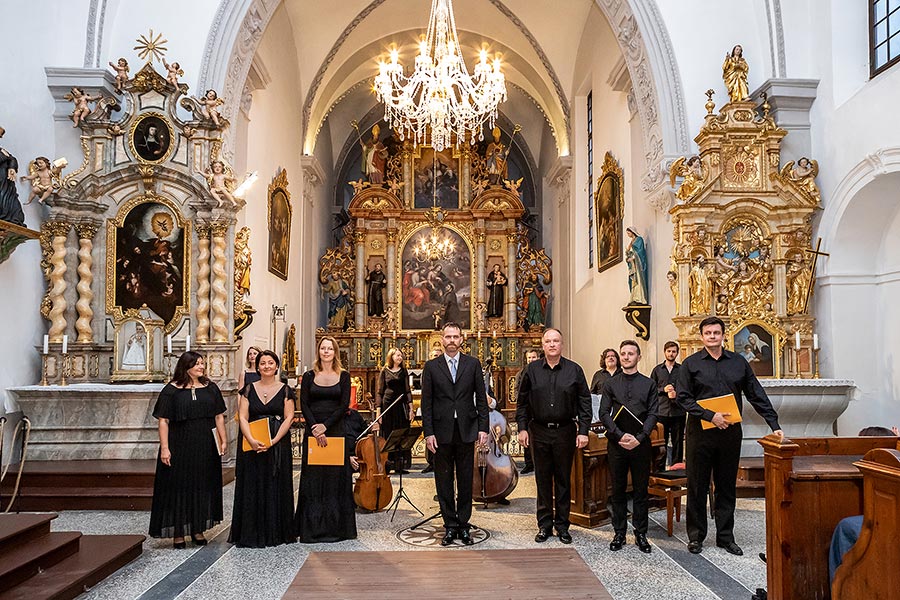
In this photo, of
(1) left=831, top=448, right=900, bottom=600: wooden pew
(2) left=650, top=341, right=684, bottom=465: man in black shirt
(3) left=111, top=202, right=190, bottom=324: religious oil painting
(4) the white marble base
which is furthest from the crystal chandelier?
(1) left=831, top=448, right=900, bottom=600: wooden pew

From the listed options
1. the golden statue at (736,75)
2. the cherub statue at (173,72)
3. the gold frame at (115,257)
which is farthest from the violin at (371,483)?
the golden statue at (736,75)

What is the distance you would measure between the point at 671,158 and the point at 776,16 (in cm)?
234

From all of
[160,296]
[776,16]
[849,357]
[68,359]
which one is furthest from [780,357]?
[68,359]

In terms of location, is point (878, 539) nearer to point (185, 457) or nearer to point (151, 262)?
point (185, 457)

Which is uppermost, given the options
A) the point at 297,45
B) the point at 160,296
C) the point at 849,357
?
the point at 297,45

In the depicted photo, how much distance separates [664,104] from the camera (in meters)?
9.62

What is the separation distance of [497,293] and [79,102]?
11.5 meters

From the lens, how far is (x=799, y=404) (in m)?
8.16

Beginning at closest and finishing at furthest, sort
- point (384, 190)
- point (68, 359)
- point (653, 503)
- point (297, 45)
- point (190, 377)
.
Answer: point (190, 377) < point (653, 503) < point (68, 359) < point (297, 45) < point (384, 190)

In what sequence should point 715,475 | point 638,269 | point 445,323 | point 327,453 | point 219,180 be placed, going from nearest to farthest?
point 715,475
point 327,453
point 219,180
point 445,323
point 638,269

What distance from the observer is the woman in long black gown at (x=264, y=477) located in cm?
559

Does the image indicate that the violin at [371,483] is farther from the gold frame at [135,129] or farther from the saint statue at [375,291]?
the saint statue at [375,291]

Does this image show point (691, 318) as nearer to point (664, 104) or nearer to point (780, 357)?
point (780, 357)

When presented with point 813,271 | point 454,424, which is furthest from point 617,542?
point 813,271
